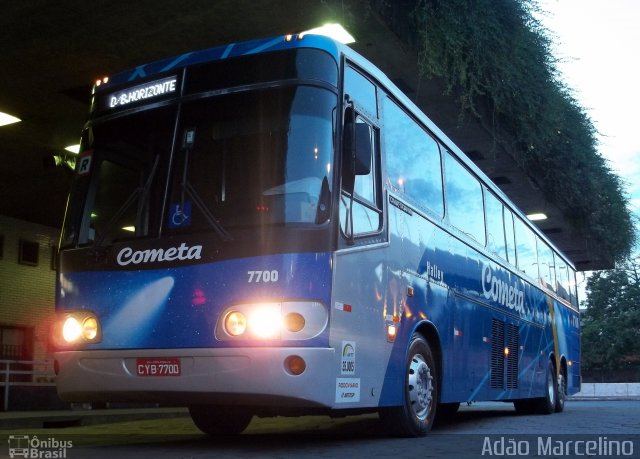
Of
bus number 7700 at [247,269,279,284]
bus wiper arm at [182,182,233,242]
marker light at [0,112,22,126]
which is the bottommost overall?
bus number 7700 at [247,269,279,284]

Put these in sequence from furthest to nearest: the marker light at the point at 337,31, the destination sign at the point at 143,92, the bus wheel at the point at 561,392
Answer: the bus wheel at the point at 561,392, the marker light at the point at 337,31, the destination sign at the point at 143,92

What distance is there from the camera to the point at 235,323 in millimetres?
6367

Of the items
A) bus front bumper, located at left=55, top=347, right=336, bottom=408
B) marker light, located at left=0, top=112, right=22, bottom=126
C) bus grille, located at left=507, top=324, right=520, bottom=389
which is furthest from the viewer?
marker light, located at left=0, top=112, right=22, bottom=126

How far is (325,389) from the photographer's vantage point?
6.25m

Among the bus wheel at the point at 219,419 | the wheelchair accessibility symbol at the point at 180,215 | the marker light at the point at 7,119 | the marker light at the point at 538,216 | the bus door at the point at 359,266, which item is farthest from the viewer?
the marker light at the point at 538,216

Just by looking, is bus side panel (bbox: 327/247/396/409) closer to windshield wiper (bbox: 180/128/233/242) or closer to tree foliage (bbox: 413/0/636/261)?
windshield wiper (bbox: 180/128/233/242)

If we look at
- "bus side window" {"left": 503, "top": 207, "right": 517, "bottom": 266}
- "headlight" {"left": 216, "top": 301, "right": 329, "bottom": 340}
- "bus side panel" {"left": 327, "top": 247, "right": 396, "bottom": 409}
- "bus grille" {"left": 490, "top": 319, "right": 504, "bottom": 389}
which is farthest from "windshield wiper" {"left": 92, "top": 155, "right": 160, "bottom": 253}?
"bus side window" {"left": 503, "top": 207, "right": 517, "bottom": 266}

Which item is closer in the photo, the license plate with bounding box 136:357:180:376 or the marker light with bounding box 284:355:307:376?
the marker light with bounding box 284:355:307:376

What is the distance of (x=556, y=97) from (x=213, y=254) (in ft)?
34.2

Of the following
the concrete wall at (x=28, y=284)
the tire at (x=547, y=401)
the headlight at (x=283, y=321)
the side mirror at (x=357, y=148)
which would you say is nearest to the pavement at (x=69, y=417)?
the concrete wall at (x=28, y=284)

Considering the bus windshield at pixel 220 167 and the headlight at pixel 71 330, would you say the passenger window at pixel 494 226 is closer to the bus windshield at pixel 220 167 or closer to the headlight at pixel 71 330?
the bus windshield at pixel 220 167

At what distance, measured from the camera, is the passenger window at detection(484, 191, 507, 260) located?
11.9m

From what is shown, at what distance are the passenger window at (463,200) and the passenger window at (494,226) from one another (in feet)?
1.26

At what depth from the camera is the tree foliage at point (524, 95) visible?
11.1 m
